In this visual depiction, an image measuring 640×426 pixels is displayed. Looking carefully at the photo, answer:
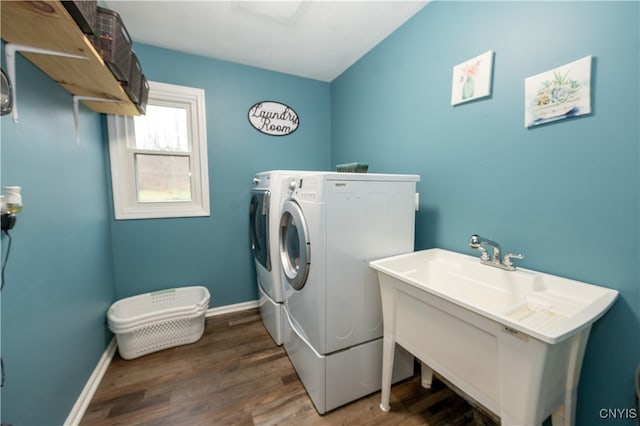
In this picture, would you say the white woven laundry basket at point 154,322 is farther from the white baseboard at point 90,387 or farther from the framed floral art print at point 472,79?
the framed floral art print at point 472,79

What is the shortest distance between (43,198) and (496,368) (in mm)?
2037

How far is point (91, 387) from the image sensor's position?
1.48 metres

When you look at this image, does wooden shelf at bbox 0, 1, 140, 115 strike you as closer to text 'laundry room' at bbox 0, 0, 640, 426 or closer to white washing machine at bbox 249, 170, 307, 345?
text 'laundry room' at bbox 0, 0, 640, 426

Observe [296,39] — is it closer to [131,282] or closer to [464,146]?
[464,146]

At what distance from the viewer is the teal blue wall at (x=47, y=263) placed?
93 cm

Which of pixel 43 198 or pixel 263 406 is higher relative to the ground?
pixel 43 198

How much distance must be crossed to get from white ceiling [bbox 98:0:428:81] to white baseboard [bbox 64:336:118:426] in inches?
94.7

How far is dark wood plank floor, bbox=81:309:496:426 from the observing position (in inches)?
52.6

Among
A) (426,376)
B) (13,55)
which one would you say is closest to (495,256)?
(426,376)

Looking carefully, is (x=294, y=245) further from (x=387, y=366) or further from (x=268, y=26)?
(x=268, y=26)

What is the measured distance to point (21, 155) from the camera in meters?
1.00

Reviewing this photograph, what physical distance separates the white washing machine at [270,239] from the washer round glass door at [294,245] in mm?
129

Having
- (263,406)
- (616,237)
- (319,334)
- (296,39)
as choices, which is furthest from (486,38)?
(263,406)

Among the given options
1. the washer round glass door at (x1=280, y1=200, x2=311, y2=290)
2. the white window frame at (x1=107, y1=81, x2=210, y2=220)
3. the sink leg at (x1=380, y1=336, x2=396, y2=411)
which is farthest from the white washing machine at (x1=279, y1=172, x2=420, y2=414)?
the white window frame at (x1=107, y1=81, x2=210, y2=220)
